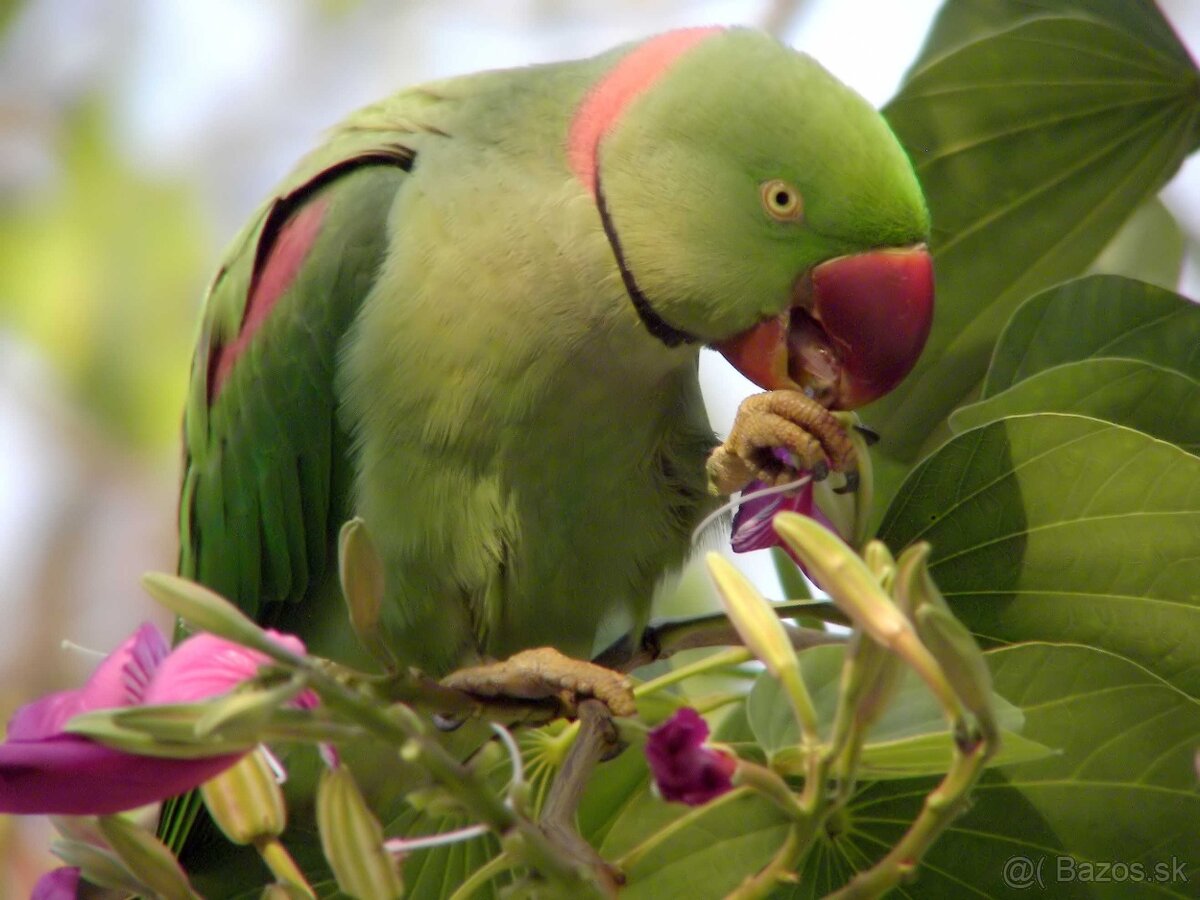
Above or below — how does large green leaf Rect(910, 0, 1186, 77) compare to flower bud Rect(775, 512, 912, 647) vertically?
above

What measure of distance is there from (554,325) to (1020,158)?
0.65 metres

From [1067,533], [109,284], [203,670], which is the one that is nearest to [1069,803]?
[1067,533]

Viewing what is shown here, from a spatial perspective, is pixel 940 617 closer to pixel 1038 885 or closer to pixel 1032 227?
pixel 1038 885

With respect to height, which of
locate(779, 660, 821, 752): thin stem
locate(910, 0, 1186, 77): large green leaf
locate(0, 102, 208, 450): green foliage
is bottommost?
locate(0, 102, 208, 450): green foliage

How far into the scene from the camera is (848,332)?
1543 millimetres

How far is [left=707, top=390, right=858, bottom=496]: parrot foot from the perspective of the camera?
1.39 m

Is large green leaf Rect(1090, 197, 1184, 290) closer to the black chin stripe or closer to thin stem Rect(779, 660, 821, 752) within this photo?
the black chin stripe

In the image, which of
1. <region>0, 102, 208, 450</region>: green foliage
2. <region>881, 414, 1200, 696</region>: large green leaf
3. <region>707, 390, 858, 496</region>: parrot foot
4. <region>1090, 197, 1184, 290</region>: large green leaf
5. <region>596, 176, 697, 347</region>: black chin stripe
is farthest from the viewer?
<region>0, 102, 208, 450</region>: green foliage

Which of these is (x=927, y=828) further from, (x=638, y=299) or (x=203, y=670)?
(x=638, y=299)

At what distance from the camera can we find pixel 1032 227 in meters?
1.73

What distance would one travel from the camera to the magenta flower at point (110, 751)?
812 mm

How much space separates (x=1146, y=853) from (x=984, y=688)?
445 millimetres

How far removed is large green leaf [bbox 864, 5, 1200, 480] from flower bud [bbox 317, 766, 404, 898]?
95 cm

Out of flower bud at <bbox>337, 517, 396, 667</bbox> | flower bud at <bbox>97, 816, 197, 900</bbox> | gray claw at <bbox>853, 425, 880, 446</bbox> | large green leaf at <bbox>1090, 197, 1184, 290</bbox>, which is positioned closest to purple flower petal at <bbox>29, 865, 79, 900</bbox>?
flower bud at <bbox>97, 816, 197, 900</bbox>
